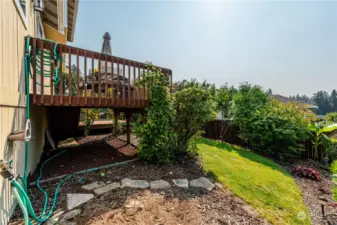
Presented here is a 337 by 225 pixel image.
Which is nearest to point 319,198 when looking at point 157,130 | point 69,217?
point 157,130

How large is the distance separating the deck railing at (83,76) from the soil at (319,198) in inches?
168

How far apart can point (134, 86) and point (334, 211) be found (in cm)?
516

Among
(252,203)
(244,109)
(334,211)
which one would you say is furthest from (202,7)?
(334,211)

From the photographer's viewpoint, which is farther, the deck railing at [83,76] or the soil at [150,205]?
the deck railing at [83,76]

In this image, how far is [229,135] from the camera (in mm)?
9625

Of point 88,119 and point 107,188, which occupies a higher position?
point 88,119

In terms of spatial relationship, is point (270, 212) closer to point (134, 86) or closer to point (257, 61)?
point (134, 86)

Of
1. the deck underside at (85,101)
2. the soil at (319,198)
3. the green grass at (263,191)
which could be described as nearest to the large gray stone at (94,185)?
the deck underside at (85,101)

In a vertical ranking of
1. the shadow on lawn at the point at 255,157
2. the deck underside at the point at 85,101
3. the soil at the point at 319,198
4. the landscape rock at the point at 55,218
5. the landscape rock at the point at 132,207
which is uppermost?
the deck underside at the point at 85,101

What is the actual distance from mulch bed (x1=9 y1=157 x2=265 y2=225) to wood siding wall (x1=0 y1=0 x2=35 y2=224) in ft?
1.83

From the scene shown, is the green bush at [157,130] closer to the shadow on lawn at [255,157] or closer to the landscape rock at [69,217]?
the landscape rock at [69,217]

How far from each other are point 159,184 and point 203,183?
0.90 meters

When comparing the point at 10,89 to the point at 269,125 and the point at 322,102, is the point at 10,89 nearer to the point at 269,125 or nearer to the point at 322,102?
the point at 269,125

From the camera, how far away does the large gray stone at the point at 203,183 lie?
3.57 metres
